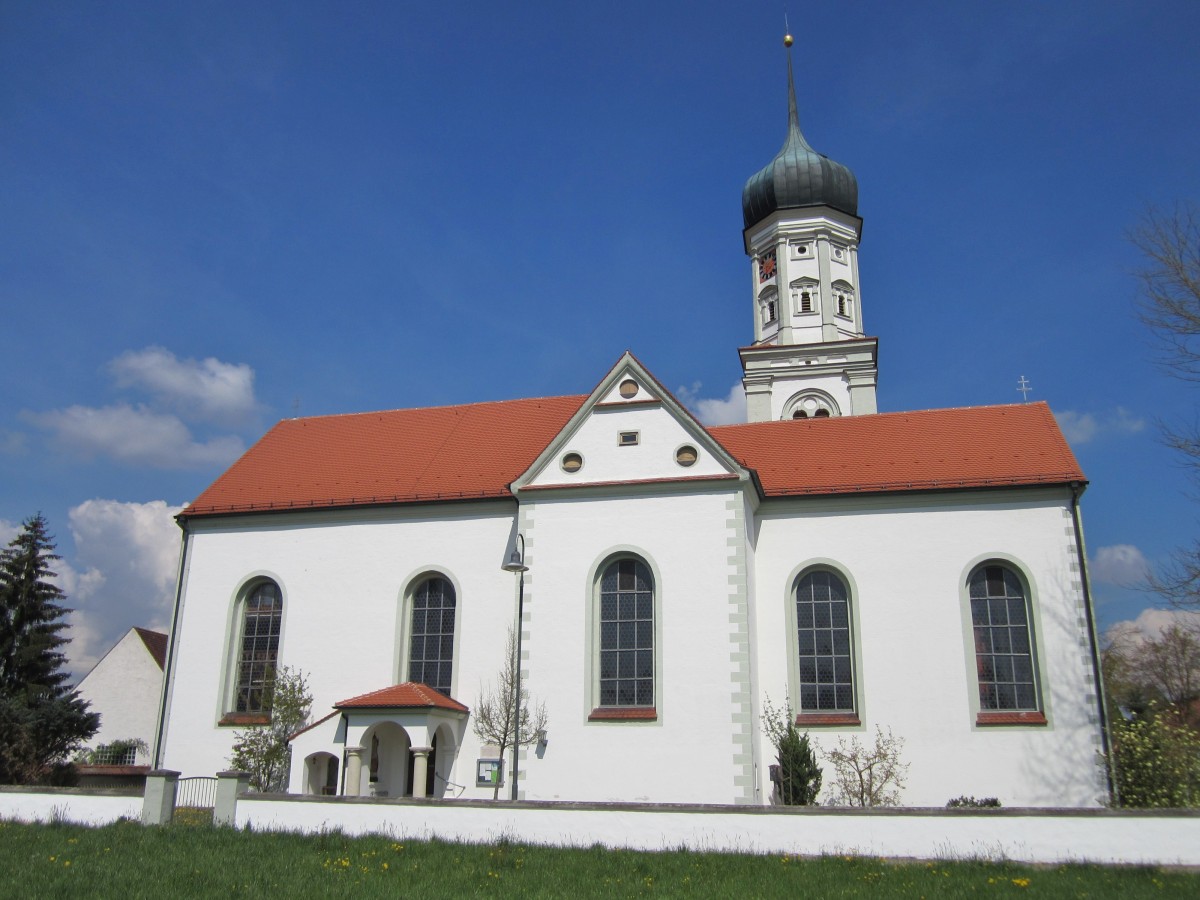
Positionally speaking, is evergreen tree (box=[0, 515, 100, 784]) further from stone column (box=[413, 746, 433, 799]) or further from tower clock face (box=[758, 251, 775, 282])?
tower clock face (box=[758, 251, 775, 282])

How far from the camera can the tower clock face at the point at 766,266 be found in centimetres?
3803

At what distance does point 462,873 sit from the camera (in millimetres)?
12609

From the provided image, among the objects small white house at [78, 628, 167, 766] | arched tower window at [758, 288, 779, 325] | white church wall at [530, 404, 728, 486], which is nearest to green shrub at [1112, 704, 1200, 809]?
white church wall at [530, 404, 728, 486]

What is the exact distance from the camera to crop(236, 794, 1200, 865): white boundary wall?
1374 centimetres

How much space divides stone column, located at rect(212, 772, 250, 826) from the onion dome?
28759mm

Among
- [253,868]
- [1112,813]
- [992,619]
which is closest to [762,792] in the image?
[992,619]

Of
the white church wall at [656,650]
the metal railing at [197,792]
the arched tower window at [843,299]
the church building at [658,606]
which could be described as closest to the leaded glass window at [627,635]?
the church building at [658,606]

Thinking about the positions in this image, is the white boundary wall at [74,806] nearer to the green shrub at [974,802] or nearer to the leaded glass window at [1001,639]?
the green shrub at [974,802]

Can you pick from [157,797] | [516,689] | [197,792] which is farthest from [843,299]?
[157,797]

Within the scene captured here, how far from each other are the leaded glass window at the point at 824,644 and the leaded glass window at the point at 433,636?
25.6ft

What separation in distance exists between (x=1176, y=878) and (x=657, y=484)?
11956 mm

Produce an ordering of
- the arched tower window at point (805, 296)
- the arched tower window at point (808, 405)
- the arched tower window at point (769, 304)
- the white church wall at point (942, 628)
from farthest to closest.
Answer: the arched tower window at point (769, 304) → the arched tower window at point (805, 296) → the arched tower window at point (808, 405) → the white church wall at point (942, 628)

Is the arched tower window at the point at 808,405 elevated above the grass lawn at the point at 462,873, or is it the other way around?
the arched tower window at the point at 808,405

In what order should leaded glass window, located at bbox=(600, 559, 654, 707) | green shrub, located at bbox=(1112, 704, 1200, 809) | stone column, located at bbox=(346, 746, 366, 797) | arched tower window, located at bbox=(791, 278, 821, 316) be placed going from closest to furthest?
green shrub, located at bbox=(1112, 704, 1200, 809) < stone column, located at bbox=(346, 746, 366, 797) < leaded glass window, located at bbox=(600, 559, 654, 707) < arched tower window, located at bbox=(791, 278, 821, 316)
